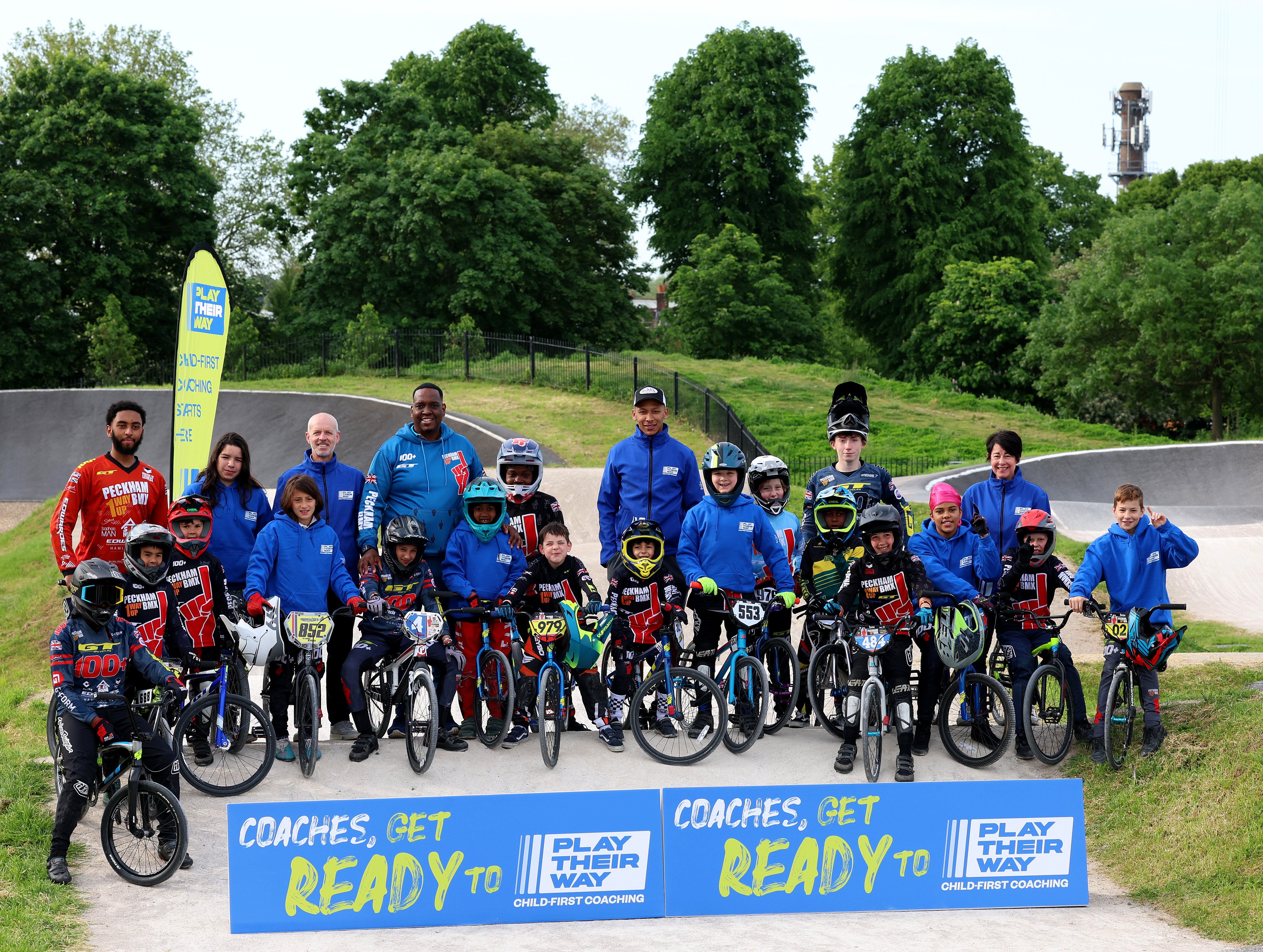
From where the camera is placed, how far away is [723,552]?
6953 millimetres

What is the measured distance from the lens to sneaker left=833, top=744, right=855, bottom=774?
21.9 feet

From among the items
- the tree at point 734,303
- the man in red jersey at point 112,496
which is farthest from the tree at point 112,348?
the man in red jersey at point 112,496

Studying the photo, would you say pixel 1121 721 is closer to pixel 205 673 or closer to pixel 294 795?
pixel 294 795

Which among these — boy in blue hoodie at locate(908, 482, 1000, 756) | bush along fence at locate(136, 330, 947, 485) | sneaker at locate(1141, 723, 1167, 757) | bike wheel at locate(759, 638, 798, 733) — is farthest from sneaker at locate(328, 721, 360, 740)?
bush along fence at locate(136, 330, 947, 485)

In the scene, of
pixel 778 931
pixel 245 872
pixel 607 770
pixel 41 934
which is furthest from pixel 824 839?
pixel 41 934

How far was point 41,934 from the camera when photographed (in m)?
5.13

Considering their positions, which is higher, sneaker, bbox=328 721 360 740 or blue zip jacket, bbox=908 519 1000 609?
blue zip jacket, bbox=908 519 1000 609

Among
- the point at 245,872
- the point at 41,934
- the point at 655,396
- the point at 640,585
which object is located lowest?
the point at 41,934

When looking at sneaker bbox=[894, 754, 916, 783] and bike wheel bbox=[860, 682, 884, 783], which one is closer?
bike wheel bbox=[860, 682, 884, 783]

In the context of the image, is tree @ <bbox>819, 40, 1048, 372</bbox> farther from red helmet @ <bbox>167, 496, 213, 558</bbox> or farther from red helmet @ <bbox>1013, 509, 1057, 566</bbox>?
red helmet @ <bbox>167, 496, 213, 558</bbox>

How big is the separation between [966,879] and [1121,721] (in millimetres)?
2313

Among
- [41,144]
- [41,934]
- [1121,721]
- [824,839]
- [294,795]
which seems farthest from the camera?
[41,144]

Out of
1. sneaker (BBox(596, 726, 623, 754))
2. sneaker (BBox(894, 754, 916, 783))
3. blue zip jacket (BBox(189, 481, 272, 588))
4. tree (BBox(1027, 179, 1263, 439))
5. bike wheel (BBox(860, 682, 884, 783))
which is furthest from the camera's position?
tree (BBox(1027, 179, 1263, 439))

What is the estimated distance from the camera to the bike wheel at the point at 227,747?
6.48 m
